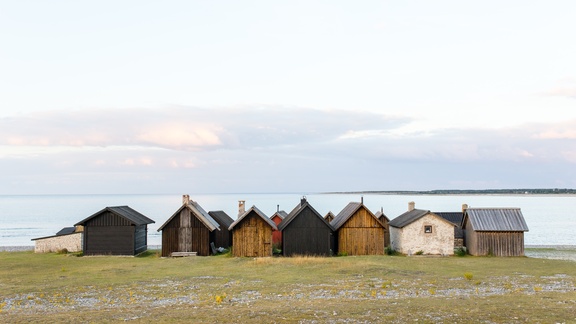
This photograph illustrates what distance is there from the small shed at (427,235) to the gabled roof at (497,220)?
2665 millimetres

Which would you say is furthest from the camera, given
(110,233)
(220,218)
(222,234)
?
(220,218)

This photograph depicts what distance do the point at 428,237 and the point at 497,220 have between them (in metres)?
7.03

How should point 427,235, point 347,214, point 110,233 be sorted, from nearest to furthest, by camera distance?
point 427,235 → point 110,233 → point 347,214

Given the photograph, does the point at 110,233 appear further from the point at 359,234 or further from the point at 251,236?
the point at 359,234

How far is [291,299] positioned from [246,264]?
17.4 meters

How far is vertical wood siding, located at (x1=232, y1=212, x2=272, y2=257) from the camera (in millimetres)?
48531

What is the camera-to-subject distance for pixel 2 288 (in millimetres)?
29438

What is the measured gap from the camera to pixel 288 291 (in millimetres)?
27359

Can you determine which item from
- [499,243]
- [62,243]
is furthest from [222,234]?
[499,243]

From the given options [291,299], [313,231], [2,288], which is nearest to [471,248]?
[313,231]

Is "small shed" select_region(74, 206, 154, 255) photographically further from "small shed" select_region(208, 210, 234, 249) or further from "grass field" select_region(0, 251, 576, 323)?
"small shed" select_region(208, 210, 234, 249)

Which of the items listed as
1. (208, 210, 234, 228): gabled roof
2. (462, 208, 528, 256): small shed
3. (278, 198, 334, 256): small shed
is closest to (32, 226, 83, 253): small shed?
(208, 210, 234, 228): gabled roof

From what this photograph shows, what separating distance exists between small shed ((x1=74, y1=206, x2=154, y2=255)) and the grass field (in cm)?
524

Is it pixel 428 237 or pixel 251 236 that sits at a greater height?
pixel 251 236
